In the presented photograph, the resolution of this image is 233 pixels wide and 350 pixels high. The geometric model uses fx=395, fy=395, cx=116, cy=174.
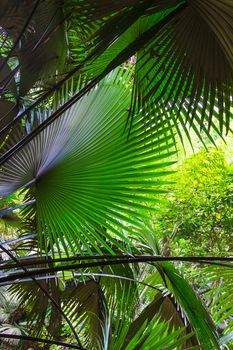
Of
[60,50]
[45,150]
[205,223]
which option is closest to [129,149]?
[45,150]

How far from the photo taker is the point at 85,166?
1.15m

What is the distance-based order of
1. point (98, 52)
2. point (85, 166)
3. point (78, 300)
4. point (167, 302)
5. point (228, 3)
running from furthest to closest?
point (78, 300) < point (167, 302) < point (85, 166) < point (98, 52) < point (228, 3)

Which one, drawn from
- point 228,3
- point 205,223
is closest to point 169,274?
point 228,3

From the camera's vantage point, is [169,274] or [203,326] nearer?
[203,326]

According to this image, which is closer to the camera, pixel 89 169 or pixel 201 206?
pixel 89 169

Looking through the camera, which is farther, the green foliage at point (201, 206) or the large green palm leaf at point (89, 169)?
the green foliage at point (201, 206)

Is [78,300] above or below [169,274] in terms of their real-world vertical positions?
below

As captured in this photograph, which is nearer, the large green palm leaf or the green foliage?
the large green palm leaf

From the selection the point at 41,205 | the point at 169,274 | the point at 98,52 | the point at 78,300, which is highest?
the point at 98,52

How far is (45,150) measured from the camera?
3.88 ft

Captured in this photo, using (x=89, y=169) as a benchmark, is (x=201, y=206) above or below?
below

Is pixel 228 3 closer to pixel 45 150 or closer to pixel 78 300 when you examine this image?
pixel 45 150

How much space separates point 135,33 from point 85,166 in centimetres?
39

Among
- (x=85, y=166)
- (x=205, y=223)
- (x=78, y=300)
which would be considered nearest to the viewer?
(x=85, y=166)
